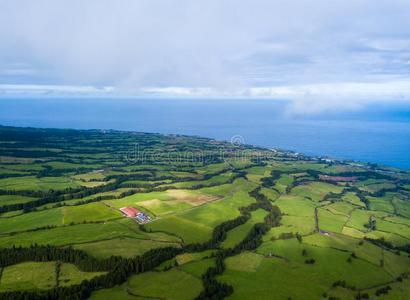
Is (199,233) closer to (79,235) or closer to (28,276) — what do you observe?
(79,235)

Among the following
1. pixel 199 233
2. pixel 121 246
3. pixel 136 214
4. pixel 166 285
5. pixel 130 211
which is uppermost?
pixel 130 211

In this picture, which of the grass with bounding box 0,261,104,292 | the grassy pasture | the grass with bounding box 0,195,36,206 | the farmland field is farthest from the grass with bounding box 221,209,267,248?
the grass with bounding box 0,195,36,206

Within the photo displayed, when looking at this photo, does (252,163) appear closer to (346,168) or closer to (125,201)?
(346,168)

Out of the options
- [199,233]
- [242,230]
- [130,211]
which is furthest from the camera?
[130,211]

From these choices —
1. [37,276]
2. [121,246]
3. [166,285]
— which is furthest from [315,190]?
[37,276]

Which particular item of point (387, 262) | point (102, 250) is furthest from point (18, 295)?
point (387, 262)

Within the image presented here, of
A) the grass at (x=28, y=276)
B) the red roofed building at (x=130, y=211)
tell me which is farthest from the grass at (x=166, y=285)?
the red roofed building at (x=130, y=211)

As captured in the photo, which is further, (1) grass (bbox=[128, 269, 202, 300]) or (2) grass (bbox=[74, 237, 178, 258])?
(2) grass (bbox=[74, 237, 178, 258])

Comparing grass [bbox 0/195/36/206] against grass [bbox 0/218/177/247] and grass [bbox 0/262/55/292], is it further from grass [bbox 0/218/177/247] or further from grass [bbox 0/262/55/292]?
grass [bbox 0/262/55/292]
